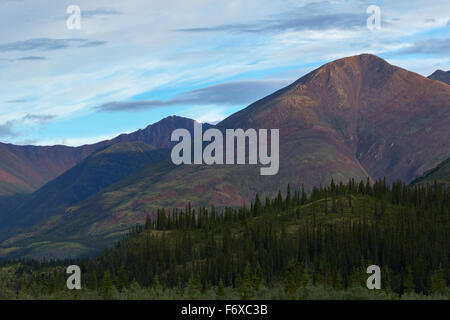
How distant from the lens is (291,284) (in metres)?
131

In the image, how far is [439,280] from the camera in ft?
634
